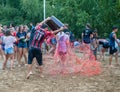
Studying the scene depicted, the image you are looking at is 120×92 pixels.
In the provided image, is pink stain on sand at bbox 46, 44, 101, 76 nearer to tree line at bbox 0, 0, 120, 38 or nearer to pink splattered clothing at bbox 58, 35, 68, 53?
pink splattered clothing at bbox 58, 35, 68, 53

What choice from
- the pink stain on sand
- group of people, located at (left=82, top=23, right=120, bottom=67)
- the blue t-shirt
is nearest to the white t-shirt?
the blue t-shirt

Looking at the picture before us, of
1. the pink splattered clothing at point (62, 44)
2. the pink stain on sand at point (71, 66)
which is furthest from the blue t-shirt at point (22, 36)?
the pink splattered clothing at point (62, 44)

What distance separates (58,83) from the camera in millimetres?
11289

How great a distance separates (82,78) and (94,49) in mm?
6474

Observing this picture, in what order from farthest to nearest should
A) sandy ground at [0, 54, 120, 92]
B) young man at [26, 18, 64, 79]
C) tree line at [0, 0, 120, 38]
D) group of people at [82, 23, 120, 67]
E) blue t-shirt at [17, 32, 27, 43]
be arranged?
tree line at [0, 0, 120, 38], group of people at [82, 23, 120, 67], blue t-shirt at [17, 32, 27, 43], young man at [26, 18, 64, 79], sandy ground at [0, 54, 120, 92]

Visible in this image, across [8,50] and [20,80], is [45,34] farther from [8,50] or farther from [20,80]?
[8,50]

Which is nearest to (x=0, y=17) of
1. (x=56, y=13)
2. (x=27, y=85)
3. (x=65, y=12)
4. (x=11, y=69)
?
(x=56, y=13)

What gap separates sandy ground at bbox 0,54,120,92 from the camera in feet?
34.0

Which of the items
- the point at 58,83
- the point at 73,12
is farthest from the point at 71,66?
the point at 73,12

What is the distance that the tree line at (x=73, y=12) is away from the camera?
102 ft

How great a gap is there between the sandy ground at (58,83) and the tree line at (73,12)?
13808 millimetres

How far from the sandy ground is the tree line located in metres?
13.8

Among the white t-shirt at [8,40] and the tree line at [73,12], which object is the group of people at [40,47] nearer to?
the white t-shirt at [8,40]

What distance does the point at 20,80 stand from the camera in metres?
11.8
